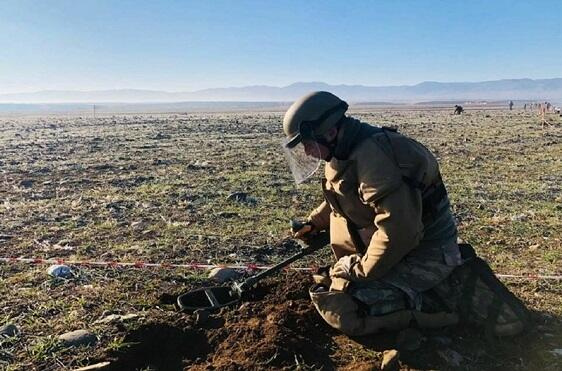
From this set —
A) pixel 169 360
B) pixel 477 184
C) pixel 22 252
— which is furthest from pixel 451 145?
pixel 169 360

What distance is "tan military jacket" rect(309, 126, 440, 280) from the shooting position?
13.5 ft

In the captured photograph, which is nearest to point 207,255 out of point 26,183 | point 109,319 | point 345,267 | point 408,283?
point 109,319

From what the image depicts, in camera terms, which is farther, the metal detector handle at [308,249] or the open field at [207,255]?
the metal detector handle at [308,249]

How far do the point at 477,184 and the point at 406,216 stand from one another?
8.38m

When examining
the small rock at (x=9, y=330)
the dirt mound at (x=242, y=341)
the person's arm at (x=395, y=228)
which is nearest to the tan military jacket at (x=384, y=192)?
the person's arm at (x=395, y=228)

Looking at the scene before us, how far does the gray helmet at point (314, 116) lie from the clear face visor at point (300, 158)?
7 cm

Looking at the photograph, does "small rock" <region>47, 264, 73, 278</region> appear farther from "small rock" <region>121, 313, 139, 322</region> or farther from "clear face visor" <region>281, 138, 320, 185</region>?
"clear face visor" <region>281, 138, 320, 185</region>

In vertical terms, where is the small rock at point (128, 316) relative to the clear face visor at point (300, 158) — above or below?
below

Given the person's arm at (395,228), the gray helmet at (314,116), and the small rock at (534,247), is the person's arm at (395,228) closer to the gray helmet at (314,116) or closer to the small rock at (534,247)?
the gray helmet at (314,116)

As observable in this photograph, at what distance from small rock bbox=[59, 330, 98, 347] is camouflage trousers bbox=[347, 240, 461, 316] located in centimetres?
224

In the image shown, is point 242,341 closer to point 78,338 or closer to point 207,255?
point 78,338

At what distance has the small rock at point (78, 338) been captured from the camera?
4.73 meters

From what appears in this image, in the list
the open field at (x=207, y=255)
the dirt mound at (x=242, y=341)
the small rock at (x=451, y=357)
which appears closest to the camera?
the small rock at (x=451, y=357)

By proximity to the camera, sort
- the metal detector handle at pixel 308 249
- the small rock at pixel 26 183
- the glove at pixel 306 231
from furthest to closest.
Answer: the small rock at pixel 26 183, the glove at pixel 306 231, the metal detector handle at pixel 308 249
